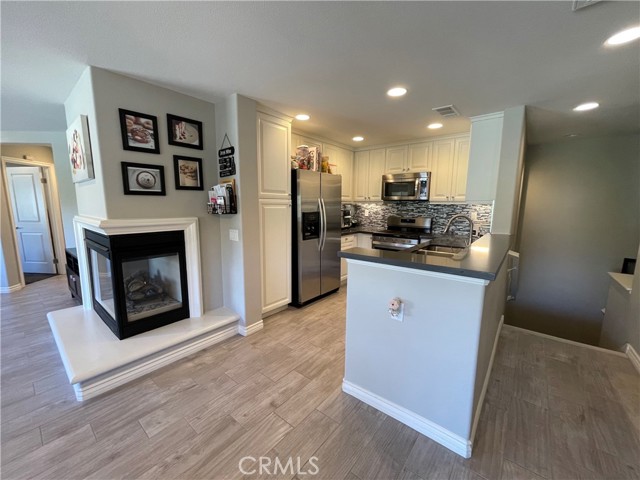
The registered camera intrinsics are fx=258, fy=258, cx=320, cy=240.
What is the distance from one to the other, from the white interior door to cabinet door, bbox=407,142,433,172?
643 centimetres

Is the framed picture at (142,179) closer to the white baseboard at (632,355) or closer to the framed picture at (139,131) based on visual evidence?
the framed picture at (139,131)

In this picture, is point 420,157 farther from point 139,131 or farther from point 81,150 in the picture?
point 81,150

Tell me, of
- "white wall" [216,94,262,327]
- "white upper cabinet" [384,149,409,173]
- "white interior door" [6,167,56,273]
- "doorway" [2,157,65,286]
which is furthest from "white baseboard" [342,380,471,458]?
"white interior door" [6,167,56,273]

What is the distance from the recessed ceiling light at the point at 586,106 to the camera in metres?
2.39

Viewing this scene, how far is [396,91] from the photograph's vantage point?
2217mm

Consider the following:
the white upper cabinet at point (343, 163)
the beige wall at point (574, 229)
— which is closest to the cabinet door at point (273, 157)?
the white upper cabinet at point (343, 163)

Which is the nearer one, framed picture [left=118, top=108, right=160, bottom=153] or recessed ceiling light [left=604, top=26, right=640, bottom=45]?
recessed ceiling light [left=604, top=26, right=640, bottom=45]

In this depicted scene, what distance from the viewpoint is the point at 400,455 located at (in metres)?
1.42

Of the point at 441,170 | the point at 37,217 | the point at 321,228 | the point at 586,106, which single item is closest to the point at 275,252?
the point at 321,228

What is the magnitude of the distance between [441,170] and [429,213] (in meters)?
0.71

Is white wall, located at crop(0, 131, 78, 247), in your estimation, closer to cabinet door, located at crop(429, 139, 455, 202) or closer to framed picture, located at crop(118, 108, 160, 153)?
framed picture, located at crop(118, 108, 160, 153)

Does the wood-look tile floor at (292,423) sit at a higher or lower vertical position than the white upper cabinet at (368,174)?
lower

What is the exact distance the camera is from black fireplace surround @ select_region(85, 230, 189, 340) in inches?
84.4

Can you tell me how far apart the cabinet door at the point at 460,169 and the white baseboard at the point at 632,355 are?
217 cm
